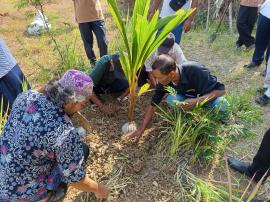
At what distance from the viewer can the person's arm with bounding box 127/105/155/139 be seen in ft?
8.40

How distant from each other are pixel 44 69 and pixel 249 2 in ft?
8.55

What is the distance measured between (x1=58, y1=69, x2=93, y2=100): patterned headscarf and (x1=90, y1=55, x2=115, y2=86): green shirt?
0.98m

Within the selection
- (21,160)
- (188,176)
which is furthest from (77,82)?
(188,176)

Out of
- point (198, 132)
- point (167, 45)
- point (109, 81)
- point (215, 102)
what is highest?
point (167, 45)

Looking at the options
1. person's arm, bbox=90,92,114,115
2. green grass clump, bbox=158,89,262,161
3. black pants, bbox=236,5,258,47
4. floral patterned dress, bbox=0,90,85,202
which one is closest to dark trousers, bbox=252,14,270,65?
black pants, bbox=236,5,258,47

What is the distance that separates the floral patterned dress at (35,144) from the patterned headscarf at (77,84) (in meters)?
0.12

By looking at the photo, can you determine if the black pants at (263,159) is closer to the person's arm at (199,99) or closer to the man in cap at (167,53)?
the person's arm at (199,99)

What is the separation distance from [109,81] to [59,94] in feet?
4.07

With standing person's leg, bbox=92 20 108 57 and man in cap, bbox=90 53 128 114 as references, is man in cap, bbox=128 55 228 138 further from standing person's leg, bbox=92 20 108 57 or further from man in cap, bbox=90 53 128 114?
standing person's leg, bbox=92 20 108 57

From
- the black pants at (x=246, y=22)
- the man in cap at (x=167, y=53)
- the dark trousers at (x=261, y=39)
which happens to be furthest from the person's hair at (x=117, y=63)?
the black pants at (x=246, y=22)

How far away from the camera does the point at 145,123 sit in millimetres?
2568

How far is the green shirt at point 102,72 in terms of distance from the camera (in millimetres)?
2678

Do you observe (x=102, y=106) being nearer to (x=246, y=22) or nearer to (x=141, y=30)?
(x=141, y=30)

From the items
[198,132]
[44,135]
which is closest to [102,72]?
[198,132]
